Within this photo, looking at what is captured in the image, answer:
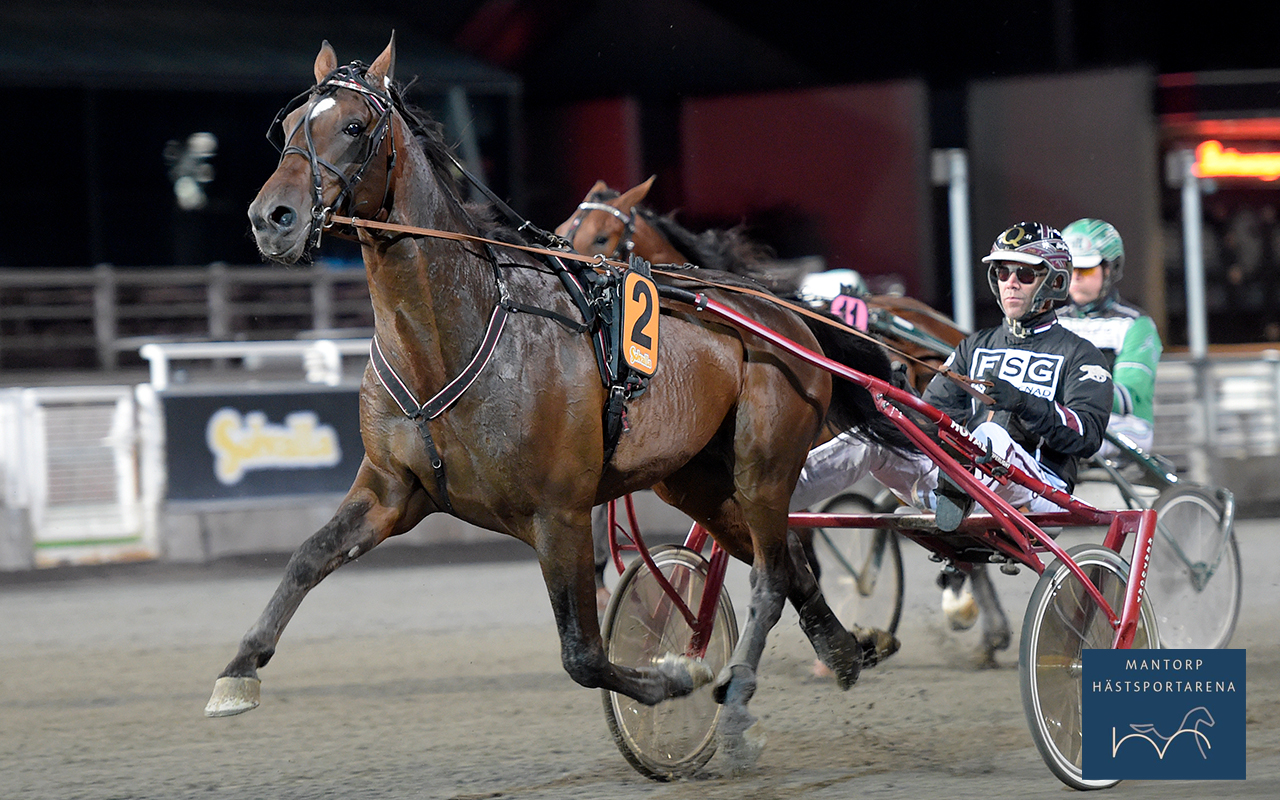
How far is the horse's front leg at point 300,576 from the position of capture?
11.2 feet

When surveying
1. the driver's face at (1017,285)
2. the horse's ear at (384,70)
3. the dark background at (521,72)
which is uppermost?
the dark background at (521,72)

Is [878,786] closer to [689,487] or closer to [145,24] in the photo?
[689,487]

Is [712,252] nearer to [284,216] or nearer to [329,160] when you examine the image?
[329,160]

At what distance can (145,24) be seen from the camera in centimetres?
1599

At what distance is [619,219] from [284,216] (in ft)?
9.64

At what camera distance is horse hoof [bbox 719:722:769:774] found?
13.3ft

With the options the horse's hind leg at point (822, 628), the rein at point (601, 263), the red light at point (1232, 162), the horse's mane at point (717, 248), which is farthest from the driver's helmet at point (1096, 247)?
the red light at point (1232, 162)

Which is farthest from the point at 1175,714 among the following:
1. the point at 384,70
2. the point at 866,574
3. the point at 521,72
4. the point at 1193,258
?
the point at 521,72

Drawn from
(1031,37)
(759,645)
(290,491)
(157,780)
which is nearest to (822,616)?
(759,645)

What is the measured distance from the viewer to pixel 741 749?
13.4 ft

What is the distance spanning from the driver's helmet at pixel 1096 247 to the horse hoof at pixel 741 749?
2.48m

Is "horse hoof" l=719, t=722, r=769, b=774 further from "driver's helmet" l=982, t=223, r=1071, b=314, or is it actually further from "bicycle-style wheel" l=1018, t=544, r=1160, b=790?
"driver's helmet" l=982, t=223, r=1071, b=314

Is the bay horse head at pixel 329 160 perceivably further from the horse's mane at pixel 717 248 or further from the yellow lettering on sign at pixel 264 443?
the yellow lettering on sign at pixel 264 443

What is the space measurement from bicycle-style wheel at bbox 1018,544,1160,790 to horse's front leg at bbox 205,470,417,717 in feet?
5.63
